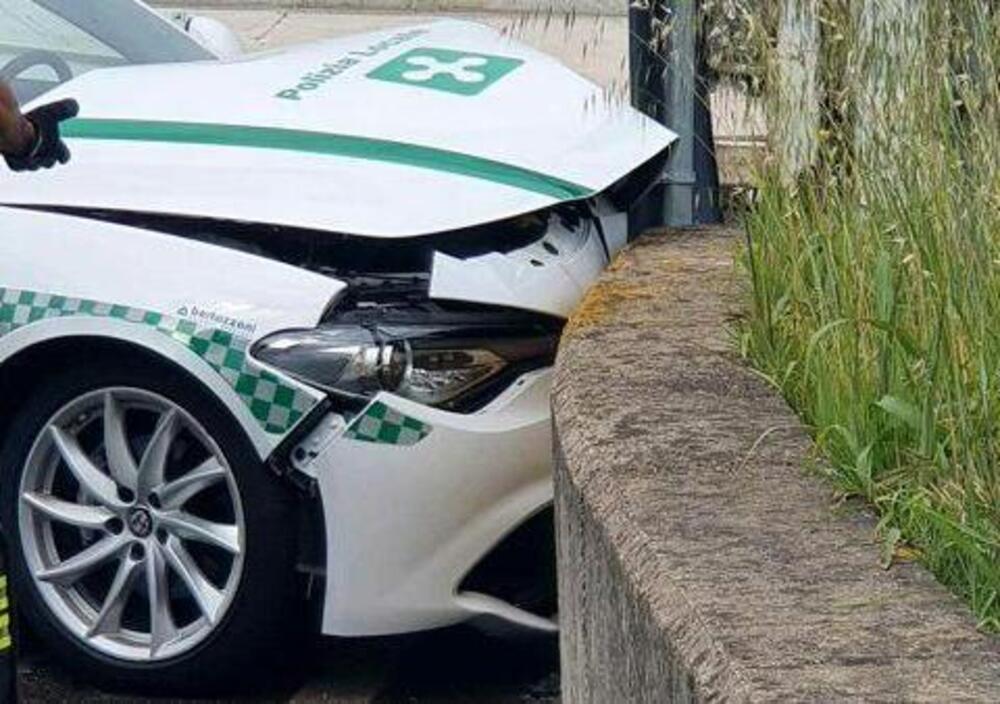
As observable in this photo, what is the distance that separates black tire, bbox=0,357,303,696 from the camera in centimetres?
425

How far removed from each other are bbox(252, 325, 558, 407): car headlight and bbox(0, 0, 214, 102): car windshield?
1.40 m

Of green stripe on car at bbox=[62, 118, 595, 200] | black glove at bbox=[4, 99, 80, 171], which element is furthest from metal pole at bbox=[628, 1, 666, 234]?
black glove at bbox=[4, 99, 80, 171]

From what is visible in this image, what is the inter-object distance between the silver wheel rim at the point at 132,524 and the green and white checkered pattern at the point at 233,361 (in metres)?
0.15

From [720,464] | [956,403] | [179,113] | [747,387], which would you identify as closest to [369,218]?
[179,113]

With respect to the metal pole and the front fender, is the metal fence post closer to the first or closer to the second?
the metal pole

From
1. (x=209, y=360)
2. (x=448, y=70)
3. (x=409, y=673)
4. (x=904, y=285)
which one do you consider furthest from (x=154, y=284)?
(x=904, y=285)

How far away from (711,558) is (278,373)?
161 centimetres

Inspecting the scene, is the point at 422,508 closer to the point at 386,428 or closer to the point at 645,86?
the point at 386,428

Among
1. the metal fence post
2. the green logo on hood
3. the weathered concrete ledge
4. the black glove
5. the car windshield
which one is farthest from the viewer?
the car windshield

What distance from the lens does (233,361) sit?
4.21 metres

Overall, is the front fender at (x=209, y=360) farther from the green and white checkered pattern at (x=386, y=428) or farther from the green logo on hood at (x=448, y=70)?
the green logo on hood at (x=448, y=70)

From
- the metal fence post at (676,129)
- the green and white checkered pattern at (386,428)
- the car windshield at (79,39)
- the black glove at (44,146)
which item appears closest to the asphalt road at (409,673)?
the green and white checkered pattern at (386,428)

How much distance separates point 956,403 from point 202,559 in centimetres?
196

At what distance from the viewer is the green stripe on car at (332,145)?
447 cm
